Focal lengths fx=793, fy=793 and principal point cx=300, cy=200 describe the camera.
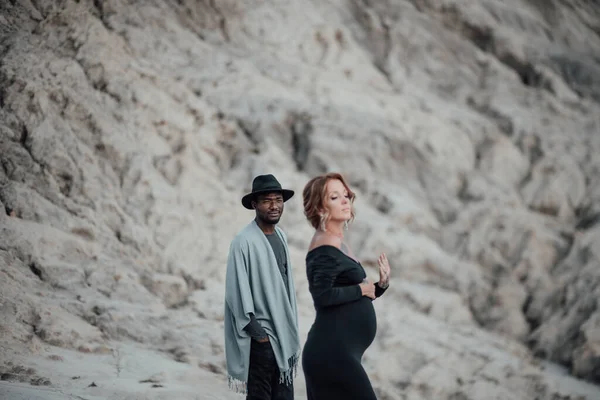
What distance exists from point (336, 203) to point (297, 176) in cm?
869

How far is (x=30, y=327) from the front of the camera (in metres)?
7.37

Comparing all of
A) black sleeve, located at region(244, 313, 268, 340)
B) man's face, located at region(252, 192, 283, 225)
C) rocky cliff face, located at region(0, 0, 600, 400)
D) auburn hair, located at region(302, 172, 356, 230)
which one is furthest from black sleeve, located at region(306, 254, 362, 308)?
rocky cliff face, located at region(0, 0, 600, 400)

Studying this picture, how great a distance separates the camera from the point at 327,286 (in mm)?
4465

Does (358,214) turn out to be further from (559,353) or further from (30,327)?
(30,327)

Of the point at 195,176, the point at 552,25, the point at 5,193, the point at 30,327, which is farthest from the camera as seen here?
the point at 552,25

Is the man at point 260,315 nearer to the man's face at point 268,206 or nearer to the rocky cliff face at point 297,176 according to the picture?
the man's face at point 268,206

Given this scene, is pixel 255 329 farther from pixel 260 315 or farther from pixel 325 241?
pixel 325 241

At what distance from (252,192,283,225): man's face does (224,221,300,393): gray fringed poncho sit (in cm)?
14

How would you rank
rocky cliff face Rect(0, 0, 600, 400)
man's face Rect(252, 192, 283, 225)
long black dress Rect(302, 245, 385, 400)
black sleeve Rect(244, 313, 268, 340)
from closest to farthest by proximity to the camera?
1. long black dress Rect(302, 245, 385, 400)
2. black sleeve Rect(244, 313, 268, 340)
3. man's face Rect(252, 192, 283, 225)
4. rocky cliff face Rect(0, 0, 600, 400)

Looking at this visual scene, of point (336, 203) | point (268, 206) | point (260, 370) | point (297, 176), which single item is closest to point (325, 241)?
point (336, 203)

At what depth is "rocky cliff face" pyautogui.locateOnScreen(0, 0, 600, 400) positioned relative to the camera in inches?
340

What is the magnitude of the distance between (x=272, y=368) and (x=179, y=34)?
10670 mm

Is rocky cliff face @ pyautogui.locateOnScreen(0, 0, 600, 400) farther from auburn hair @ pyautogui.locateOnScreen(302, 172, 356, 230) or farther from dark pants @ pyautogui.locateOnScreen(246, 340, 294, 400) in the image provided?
auburn hair @ pyautogui.locateOnScreen(302, 172, 356, 230)

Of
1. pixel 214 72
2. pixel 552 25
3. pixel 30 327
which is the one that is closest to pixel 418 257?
pixel 214 72
